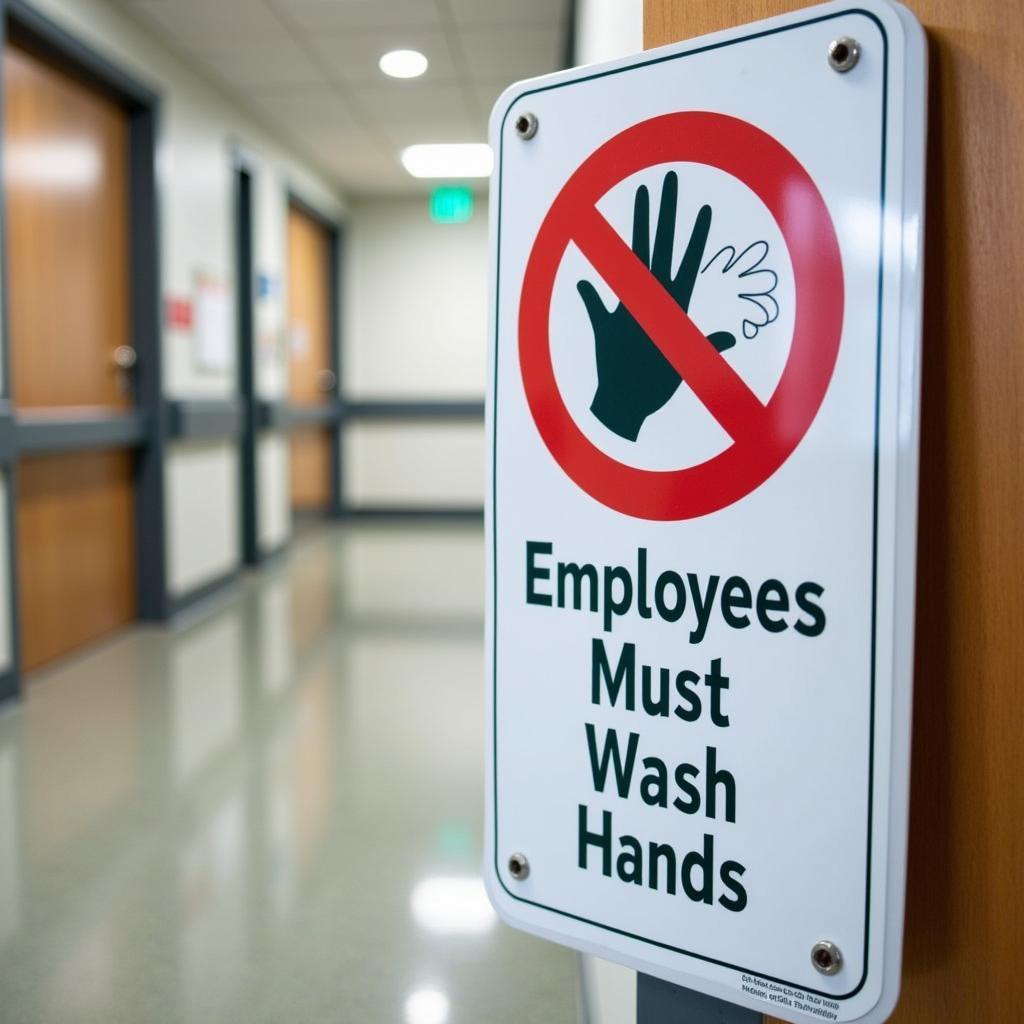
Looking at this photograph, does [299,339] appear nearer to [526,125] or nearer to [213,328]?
[213,328]

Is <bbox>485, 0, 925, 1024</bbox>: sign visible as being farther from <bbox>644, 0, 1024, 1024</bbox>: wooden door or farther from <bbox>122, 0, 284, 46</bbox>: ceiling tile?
<bbox>122, 0, 284, 46</bbox>: ceiling tile

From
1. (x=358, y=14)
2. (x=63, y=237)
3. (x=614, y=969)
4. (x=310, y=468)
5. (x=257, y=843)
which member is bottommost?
(x=257, y=843)

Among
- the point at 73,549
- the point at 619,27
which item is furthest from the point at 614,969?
the point at 73,549

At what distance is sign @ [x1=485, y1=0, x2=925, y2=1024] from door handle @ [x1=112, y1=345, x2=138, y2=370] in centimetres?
373

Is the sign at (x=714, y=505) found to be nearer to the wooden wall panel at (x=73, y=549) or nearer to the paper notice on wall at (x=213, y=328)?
the wooden wall panel at (x=73, y=549)

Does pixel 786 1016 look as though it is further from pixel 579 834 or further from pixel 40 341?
pixel 40 341

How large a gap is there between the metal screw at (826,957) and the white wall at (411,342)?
22.8 ft

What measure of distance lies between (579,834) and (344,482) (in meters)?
7.17

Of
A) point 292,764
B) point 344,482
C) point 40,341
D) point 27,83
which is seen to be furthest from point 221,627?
point 344,482

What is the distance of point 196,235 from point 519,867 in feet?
14.4

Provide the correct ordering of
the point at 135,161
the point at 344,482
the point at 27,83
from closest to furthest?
the point at 27,83 → the point at 135,161 → the point at 344,482

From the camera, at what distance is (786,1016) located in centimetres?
54

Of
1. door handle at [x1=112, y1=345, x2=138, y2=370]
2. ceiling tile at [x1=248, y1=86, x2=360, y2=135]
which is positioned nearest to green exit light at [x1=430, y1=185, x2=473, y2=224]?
ceiling tile at [x1=248, y1=86, x2=360, y2=135]

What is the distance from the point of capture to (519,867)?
2.10 feet
